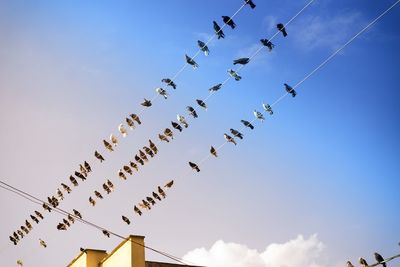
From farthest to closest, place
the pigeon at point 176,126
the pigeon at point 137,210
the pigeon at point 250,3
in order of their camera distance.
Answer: the pigeon at point 137,210 → the pigeon at point 176,126 → the pigeon at point 250,3

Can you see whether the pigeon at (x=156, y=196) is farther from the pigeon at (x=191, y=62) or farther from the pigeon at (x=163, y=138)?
the pigeon at (x=191, y=62)

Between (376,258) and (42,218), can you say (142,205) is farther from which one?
(376,258)

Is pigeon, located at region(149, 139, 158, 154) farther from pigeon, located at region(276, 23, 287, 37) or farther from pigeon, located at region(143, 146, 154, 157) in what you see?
pigeon, located at region(276, 23, 287, 37)

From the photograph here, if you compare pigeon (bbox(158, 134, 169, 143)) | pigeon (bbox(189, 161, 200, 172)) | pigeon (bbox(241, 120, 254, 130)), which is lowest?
pigeon (bbox(241, 120, 254, 130))

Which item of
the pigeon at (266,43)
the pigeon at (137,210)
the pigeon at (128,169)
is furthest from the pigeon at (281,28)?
the pigeon at (137,210)

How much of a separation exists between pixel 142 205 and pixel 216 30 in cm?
790

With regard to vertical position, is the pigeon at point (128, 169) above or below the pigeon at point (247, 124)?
above

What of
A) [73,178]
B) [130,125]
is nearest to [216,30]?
[130,125]

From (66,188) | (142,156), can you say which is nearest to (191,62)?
(142,156)

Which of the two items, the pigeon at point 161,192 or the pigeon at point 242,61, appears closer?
the pigeon at point 242,61

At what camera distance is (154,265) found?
18.3m

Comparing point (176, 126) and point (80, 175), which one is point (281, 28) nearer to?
point (176, 126)

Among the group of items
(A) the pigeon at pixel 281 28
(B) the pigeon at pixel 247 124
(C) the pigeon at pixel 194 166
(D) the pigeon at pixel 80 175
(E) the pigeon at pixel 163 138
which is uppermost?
(D) the pigeon at pixel 80 175

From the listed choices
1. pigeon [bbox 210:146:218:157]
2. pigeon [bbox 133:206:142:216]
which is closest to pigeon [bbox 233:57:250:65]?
pigeon [bbox 210:146:218:157]
